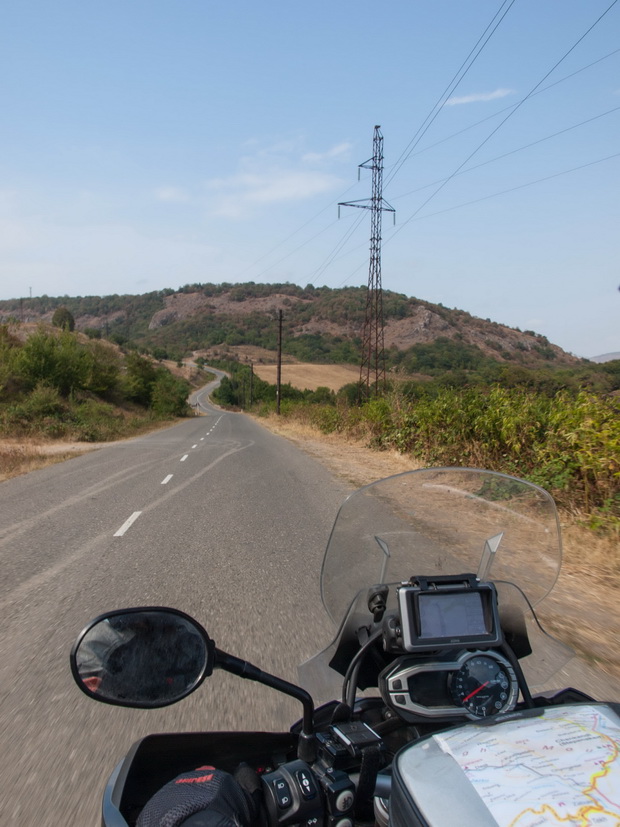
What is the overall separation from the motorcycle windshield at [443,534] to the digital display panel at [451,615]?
285 mm

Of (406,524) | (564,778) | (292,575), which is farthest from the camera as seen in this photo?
(292,575)

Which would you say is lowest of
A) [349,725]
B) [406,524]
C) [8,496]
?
[8,496]

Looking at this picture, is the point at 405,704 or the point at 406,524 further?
the point at 406,524

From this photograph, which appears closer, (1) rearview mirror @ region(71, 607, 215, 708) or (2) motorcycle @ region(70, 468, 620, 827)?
(2) motorcycle @ region(70, 468, 620, 827)

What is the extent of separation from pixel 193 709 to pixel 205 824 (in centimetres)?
243

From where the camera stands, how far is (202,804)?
1444 mm

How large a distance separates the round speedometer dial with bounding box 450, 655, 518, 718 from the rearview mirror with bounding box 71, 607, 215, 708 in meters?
0.74

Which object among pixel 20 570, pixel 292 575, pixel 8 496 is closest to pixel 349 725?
pixel 292 575

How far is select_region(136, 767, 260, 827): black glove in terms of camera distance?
141 cm

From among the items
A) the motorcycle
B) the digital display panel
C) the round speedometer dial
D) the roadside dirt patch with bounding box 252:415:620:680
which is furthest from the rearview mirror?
the roadside dirt patch with bounding box 252:415:620:680

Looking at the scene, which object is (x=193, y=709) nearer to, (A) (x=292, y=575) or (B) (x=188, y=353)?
(A) (x=292, y=575)

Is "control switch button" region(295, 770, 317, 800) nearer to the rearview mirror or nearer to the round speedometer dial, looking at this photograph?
the rearview mirror

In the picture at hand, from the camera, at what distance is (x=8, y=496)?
12977mm

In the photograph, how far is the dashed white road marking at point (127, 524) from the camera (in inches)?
347
